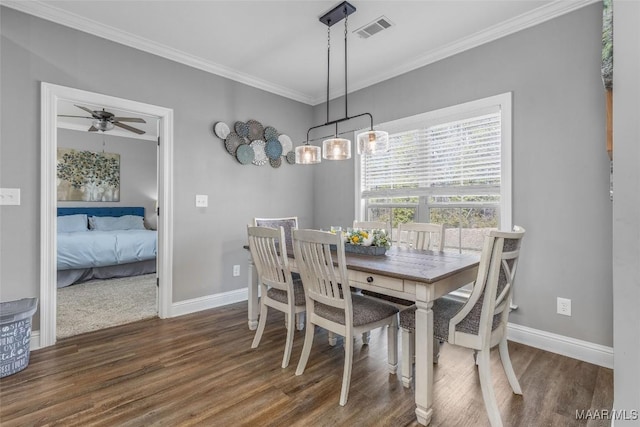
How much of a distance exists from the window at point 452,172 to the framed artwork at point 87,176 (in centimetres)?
532

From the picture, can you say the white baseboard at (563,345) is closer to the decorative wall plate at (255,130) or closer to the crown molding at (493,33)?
the crown molding at (493,33)

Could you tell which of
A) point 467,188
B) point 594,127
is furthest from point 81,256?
point 594,127

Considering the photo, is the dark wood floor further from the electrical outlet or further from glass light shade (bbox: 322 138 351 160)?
glass light shade (bbox: 322 138 351 160)

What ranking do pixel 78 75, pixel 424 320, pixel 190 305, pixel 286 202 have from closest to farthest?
pixel 424 320
pixel 78 75
pixel 190 305
pixel 286 202

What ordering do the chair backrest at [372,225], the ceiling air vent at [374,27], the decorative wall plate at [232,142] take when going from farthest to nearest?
1. the decorative wall plate at [232,142]
2. the chair backrest at [372,225]
3. the ceiling air vent at [374,27]

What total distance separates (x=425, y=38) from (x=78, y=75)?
10.1ft

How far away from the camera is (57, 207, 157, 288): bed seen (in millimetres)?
4219

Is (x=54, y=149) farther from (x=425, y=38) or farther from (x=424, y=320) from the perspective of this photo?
(x=425, y=38)

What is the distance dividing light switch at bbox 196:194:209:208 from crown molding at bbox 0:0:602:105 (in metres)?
1.39

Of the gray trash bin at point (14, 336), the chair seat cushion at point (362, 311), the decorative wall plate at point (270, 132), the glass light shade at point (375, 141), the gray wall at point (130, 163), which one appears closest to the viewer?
the chair seat cushion at point (362, 311)

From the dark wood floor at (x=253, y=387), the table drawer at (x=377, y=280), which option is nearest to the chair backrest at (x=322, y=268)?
the table drawer at (x=377, y=280)

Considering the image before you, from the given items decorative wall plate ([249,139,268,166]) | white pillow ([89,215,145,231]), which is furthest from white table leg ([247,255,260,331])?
white pillow ([89,215,145,231])

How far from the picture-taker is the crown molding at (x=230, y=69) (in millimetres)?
2391

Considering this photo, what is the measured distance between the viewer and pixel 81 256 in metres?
4.26
